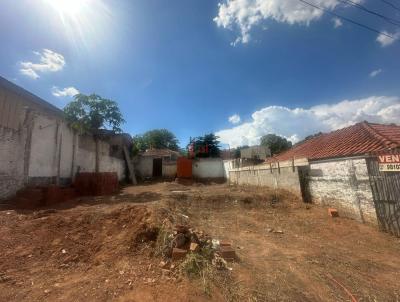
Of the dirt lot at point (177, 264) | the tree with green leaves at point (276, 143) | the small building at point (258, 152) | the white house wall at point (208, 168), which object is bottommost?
the dirt lot at point (177, 264)

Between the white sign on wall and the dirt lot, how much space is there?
1963 mm

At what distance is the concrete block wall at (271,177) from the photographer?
10656 millimetres

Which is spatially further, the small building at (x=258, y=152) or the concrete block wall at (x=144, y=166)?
the small building at (x=258, y=152)

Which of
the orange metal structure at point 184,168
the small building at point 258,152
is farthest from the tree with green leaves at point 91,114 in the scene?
the small building at point 258,152

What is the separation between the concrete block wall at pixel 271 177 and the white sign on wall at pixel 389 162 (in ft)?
12.9

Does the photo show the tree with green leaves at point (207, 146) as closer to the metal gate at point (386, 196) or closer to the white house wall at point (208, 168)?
the white house wall at point (208, 168)

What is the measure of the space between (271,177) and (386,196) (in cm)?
628

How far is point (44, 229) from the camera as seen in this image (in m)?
5.57

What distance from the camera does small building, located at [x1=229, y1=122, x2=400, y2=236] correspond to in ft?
21.7

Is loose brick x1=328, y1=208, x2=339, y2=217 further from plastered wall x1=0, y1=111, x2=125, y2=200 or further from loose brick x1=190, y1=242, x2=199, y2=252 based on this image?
plastered wall x1=0, y1=111, x2=125, y2=200

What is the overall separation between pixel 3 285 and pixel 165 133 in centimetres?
3755

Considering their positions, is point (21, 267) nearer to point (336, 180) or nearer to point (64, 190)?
point (64, 190)

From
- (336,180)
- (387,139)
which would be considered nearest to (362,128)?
(387,139)

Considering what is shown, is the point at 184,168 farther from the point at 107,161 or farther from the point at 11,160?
the point at 11,160
